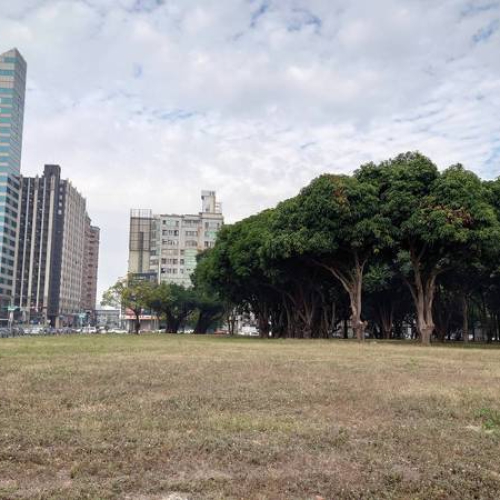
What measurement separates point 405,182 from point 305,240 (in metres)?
7.16

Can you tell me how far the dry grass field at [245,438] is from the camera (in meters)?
5.34

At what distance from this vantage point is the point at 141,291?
71938mm

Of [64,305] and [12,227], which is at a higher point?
[12,227]

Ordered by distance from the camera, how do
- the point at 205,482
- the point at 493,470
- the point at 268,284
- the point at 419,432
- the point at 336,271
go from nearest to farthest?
the point at 205,482, the point at 493,470, the point at 419,432, the point at 336,271, the point at 268,284

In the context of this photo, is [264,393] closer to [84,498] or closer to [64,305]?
[84,498]

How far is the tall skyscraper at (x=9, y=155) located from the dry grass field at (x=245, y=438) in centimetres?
13791

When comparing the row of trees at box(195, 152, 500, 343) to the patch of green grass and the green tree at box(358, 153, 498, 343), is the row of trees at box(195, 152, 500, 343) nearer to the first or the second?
the green tree at box(358, 153, 498, 343)

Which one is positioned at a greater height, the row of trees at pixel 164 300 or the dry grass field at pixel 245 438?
the row of trees at pixel 164 300

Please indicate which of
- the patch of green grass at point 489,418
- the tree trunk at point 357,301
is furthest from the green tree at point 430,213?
the patch of green grass at point 489,418

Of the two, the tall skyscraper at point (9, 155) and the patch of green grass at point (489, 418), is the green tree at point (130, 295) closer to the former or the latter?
the patch of green grass at point (489, 418)

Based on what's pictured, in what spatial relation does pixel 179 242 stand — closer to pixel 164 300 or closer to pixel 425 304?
pixel 164 300

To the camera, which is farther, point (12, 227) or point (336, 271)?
point (12, 227)

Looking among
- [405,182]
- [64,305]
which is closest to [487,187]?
[405,182]

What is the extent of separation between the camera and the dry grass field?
5344mm
